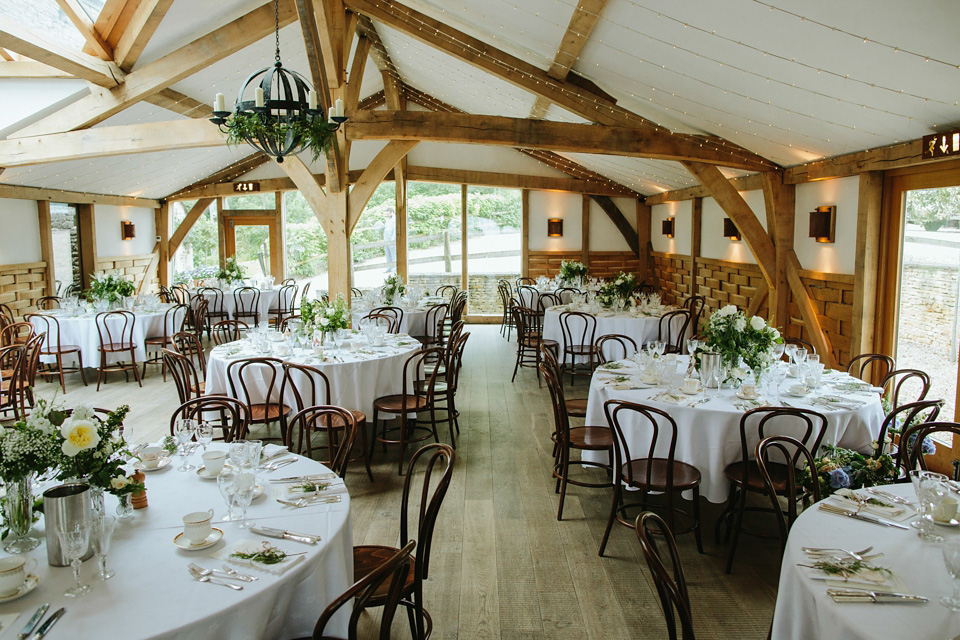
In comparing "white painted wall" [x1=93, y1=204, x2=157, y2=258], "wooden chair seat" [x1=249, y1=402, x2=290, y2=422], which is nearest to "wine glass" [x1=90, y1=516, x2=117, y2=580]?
"wooden chair seat" [x1=249, y1=402, x2=290, y2=422]

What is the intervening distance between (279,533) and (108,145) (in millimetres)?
7362

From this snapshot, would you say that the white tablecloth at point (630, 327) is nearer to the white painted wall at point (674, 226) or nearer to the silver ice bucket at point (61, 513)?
the white painted wall at point (674, 226)

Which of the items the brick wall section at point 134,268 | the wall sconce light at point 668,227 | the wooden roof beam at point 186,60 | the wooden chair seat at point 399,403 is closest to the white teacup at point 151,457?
the wooden chair seat at point 399,403

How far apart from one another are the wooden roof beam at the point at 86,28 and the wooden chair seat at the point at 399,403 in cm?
489

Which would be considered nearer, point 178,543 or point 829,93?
point 178,543

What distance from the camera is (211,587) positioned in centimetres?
212

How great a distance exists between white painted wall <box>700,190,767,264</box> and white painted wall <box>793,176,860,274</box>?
50.0 inches

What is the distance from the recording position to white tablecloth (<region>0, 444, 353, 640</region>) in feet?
6.39

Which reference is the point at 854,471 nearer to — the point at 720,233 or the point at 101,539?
the point at 101,539

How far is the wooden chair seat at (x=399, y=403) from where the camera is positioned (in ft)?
18.0

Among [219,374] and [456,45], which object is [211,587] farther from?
[456,45]

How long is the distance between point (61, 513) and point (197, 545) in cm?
45

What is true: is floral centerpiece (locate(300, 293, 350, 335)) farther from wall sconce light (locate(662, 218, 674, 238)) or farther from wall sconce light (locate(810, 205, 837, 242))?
wall sconce light (locate(662, 218, 674, 238))

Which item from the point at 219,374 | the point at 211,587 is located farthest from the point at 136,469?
the point at 219,374
